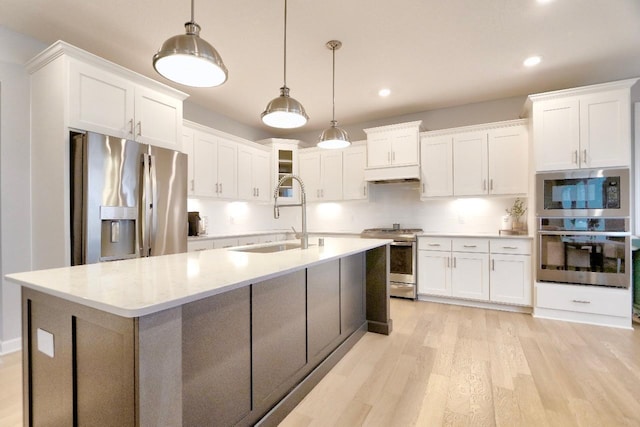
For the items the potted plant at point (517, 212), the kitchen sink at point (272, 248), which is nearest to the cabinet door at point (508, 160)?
the potted plant at point (517, 212)

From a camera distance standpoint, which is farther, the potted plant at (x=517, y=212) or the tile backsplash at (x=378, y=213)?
the tile backsplash at (x=378, y=213)

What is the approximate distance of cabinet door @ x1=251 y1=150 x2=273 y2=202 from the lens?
16.5 ft

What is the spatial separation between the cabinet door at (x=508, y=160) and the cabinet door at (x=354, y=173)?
1.77m

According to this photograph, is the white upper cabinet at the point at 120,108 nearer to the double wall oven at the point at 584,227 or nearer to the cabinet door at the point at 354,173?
the cabinet door at the point at 354,173

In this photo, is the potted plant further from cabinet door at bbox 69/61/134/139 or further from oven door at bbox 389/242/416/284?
cabinet door at bbox 69/61/134/139

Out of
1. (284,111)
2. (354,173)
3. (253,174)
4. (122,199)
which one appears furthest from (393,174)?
(122,199)

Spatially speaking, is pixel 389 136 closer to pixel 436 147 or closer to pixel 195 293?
pixel 436 147

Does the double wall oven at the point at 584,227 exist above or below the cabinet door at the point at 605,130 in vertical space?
below

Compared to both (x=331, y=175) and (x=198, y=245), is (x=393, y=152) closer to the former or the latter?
(x=331, y=175)

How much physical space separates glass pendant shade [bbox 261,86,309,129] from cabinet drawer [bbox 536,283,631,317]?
3296mm

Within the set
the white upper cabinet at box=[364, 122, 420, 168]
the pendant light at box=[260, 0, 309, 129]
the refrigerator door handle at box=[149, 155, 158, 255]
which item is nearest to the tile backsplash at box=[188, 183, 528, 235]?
the white upper cabinet at box=[364, 122, 420, 168]

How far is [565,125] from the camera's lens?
11.0 ft

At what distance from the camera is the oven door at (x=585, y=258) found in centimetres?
315

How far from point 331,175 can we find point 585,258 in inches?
136
